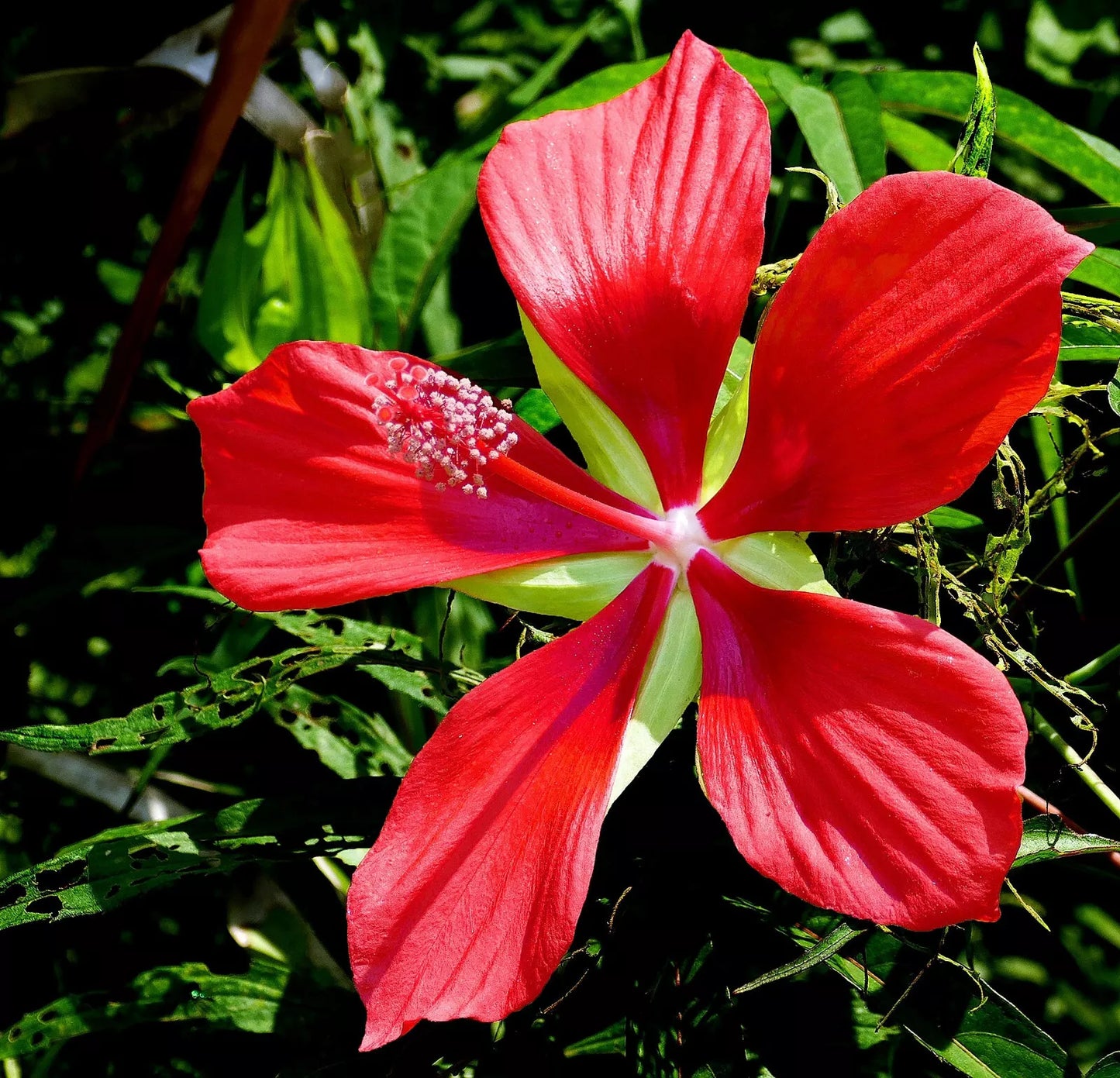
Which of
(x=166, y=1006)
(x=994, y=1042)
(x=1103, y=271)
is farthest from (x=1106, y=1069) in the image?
(x=166, y=1006)

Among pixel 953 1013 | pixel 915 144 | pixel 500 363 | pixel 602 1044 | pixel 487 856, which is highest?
pixel 915 144

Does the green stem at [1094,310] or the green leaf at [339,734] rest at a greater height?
the green stem at [1094,310]

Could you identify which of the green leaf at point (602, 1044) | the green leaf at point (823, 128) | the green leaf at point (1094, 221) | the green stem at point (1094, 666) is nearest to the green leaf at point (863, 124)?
the green leaf at point (823, 128)

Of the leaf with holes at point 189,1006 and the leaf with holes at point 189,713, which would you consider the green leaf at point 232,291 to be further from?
the leaf with holes at point 189,1006

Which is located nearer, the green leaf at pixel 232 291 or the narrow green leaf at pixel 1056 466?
the narrow green leaf at pixel 1056 466

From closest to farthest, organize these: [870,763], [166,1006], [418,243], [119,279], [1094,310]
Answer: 1. [870,763]
2. [1094,310]
3. [166,1006]
4. [418,243]
5. [119,279]

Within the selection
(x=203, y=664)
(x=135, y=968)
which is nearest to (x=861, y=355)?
(x=203, y=664)

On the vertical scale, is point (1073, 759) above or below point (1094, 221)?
below

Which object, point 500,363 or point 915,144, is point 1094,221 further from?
point 500,363
